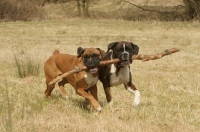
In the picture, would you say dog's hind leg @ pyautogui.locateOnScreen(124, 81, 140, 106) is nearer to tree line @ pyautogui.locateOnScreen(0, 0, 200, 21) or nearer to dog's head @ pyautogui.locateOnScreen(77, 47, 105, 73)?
dog's head @ pyautogui.locateOnScreen(77, 47, 105, 73)

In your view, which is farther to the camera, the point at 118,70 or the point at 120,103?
the point at 120,103

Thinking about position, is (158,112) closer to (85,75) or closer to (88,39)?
(85,75)

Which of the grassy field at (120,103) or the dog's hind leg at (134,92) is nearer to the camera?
the grassy field at (120,103)

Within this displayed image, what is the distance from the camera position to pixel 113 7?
145 feet

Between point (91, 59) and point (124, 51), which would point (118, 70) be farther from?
point (91, 59)

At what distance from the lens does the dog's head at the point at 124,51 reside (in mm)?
7230

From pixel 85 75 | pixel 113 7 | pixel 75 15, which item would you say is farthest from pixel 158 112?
pixel 113 7

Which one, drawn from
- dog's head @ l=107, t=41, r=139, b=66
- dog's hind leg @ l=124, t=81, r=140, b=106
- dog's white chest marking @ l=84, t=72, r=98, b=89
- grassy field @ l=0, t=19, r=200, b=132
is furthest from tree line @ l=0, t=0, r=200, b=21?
dog's white chest marking @ l=84, t=72, r=98, b=89

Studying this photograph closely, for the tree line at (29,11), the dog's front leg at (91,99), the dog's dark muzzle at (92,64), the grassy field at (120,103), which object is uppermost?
the dog's dark muzzle at (92,64)

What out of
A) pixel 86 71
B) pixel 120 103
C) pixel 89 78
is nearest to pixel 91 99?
pixel 89 78

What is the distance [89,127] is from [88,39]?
16.9m

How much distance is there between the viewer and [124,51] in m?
7.32

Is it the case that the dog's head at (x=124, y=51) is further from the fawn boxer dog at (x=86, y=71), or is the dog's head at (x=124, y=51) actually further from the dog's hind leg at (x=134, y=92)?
the dog's hind leg at (x=134, y=92)

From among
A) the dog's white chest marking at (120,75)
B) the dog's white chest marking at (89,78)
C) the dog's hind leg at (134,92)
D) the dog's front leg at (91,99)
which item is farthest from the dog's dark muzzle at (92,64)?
the dog's hind leg at (134,92)
